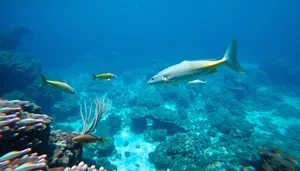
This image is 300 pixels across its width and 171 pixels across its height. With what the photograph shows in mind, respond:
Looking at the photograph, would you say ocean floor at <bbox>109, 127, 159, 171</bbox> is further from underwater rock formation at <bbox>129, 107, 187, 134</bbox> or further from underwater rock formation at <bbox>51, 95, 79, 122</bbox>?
underwater rock formation at <bbox>51, 95, 79, 122</bbox>

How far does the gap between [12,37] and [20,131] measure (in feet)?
101

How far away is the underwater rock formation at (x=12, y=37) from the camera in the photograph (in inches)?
899

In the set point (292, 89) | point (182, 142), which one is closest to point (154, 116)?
point (182, 142)

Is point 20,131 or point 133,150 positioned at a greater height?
point 133,150

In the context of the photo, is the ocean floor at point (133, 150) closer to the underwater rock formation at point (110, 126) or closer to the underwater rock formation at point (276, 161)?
the underwater rock formation at point (110, 126)

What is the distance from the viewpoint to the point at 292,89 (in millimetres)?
23609

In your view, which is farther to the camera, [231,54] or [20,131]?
[231,54]

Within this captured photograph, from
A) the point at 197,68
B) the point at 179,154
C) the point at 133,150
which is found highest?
the point at 197,68

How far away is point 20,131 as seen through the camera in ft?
8.24

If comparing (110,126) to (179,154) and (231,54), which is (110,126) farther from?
(231,54)

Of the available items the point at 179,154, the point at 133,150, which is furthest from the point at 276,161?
the point at 133,150

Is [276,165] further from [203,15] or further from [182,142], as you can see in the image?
[203,15]

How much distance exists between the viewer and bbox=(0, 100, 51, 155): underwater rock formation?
7.59ft

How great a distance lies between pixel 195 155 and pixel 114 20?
185 metres
